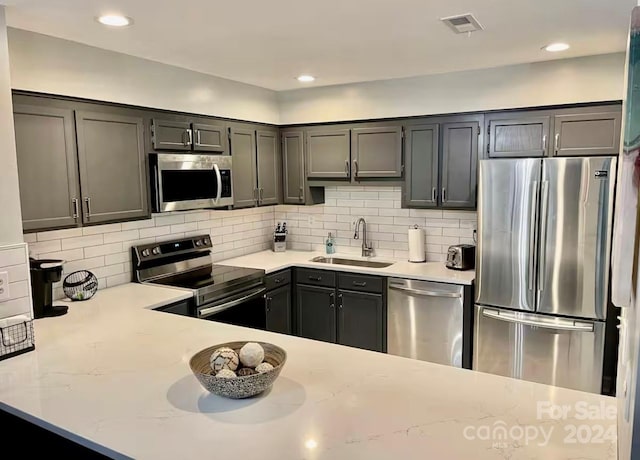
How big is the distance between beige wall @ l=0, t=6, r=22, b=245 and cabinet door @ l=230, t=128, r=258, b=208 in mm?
1883

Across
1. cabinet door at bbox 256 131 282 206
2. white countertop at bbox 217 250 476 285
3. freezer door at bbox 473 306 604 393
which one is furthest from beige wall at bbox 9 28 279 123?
freezer door at bbox 473 306 604 393

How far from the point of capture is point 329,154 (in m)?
4.32

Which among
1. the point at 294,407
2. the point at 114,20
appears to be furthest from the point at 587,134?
the point at 114,20

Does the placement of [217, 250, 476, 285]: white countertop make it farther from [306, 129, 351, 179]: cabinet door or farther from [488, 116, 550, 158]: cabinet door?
[488, 116, 550, 158]: cabinet door

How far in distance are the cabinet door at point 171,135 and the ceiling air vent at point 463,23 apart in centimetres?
196

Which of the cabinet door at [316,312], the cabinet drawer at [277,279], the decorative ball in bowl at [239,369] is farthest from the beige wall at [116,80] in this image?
the decorative ball in bowl at [239,369]

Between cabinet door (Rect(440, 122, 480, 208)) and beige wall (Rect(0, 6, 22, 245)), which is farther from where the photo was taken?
cabinet door (Rect(440, 122, 480, 208))

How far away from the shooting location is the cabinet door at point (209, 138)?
3586 millimetres

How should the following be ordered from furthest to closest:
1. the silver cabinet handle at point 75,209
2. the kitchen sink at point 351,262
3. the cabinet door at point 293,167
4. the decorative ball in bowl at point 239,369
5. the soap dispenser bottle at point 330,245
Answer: the soap dispenser bottle at point 330,245
the cabinet door at point 293,167
the kitchen sink at point 351,262
the silver cabinet handle at point 75,209
the decorative ball in bowl at point 239,369

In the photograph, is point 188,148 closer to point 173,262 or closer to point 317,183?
point 173,262

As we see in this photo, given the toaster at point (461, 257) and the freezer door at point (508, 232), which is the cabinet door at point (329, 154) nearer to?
the toaster at point (461, 257)

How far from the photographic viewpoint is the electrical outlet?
6.98 feet

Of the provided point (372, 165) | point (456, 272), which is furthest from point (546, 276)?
point (372, 165)

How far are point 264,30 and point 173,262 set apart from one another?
191 centimetres
